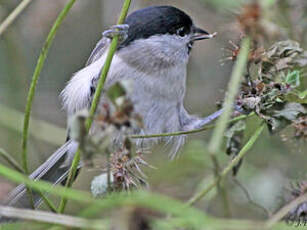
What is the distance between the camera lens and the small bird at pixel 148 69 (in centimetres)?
251

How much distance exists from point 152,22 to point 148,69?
0.74 ft

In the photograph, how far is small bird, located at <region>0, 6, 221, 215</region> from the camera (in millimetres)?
2506

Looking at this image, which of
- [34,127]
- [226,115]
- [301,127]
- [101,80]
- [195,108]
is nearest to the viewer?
[226,115]

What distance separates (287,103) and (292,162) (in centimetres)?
152

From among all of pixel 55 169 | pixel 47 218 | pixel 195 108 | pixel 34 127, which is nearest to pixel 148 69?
pixel 55 169

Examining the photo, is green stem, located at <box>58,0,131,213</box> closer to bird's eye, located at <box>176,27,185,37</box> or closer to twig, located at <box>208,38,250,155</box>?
twig, located at <box>208,38,250,155</box>

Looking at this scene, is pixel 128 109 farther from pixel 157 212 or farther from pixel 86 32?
pixel 86 32

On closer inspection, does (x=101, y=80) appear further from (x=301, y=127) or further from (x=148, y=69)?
(x=148, y=69)

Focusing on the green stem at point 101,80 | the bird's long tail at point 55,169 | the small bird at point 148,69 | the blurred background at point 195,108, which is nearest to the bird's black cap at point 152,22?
the small bird at point 148,69

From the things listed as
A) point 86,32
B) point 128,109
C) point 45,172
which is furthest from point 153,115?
point 86,32

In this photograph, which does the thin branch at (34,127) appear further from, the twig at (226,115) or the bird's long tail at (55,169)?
the twig at (226,115)

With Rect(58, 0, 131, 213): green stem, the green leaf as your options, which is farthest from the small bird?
Rect(58, 0, 131, 213): green stem

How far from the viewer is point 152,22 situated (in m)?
2.56

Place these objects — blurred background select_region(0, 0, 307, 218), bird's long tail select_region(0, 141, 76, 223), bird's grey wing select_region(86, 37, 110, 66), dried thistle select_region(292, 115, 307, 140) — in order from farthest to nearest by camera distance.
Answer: bird's grey wing select_region(86, 37, 110, 66), blurred background select_region(0, 0, 307, 218), bird's long tail select_region(0, 141, 76, 223), dried thistle select_region(292, 115, 307, 140)
